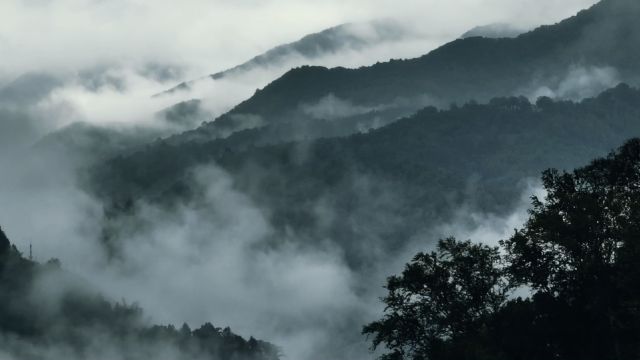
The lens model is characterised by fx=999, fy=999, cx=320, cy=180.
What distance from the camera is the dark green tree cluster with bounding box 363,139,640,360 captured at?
7675 centimetres

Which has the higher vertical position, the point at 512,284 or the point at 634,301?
the point at 512,284

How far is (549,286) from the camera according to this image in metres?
83.9

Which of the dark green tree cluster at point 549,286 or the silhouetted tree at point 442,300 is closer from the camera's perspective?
the dark green tree cluster at point 549,286

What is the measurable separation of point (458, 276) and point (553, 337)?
32.4ft

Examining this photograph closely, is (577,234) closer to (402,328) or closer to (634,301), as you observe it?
(634,301)

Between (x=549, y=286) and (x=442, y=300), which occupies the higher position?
(x=549, y=286)

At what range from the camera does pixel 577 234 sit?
80.8 meters

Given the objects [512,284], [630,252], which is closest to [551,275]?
[512,284]

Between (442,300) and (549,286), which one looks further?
(442,300)

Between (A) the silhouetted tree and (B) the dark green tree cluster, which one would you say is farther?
(A) the silhouetted tree

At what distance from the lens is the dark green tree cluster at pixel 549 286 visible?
76.8 metres

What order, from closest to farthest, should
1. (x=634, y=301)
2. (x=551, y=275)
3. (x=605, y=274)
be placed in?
(x=634, y=301) → (x=605, y=274) → (x=551, y=275)

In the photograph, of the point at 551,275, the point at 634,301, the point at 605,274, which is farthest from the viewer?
the point at 551,275

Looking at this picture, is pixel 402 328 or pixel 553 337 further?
pixel 402 328
